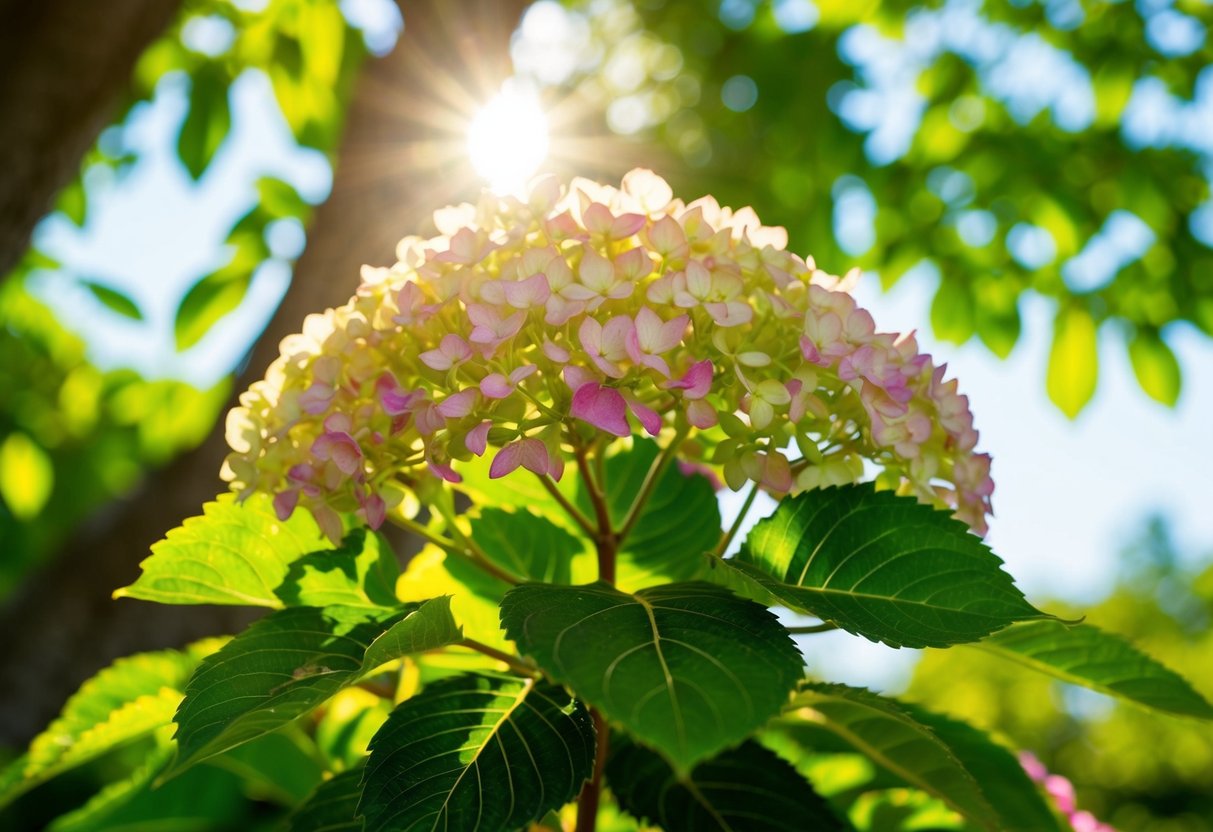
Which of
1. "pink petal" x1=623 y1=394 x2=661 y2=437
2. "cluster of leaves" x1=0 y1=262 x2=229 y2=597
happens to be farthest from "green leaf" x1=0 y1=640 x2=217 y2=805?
"cluster of leaves" x1=0 y1=262 x2=229 y2=597

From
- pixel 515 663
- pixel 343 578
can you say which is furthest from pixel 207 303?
pixel 515 663

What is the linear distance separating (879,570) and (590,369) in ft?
0.96

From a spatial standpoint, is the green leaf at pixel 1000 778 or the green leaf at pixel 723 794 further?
the green leaf at pixel 1000 778

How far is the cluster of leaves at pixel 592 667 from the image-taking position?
0.69 metres

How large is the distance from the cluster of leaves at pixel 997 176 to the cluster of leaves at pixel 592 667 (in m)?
2.08

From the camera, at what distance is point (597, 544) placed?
96 centimetres

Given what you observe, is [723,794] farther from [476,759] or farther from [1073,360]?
[1073,360]

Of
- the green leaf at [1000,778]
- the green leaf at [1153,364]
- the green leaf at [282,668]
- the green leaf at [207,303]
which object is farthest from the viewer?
the green leaf at [1153,364]

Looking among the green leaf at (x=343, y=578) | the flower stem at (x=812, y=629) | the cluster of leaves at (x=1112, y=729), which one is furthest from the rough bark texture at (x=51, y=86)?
the cluster of leaves at (x=1112, y=729)

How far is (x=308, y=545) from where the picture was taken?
0.99 metres

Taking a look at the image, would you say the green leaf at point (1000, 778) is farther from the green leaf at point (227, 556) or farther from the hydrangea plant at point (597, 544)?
the green leaf at point (227, 556)

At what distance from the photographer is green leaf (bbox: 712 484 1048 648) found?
2.41 ft

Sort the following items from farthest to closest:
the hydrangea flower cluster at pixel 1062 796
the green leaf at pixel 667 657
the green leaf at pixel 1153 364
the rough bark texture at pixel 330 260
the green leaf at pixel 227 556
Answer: the green leaf at pixel 1153 364
the rough bark texture at pixel 330 260
the hydrangea flower cluster at pixel 1062 796
the green leaf at pixel 227 556
the green leaf at pixel 667 657

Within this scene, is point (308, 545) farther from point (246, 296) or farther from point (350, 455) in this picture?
point (246, 296)
